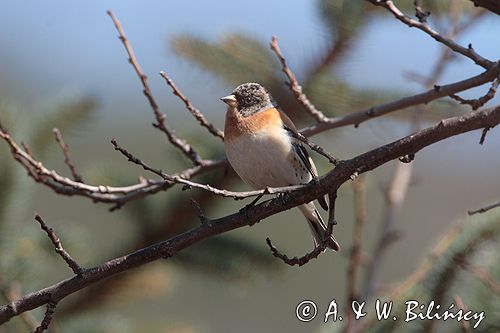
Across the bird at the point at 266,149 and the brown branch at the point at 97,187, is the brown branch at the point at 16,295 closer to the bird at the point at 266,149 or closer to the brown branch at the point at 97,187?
the brown branch at the point at 97,187

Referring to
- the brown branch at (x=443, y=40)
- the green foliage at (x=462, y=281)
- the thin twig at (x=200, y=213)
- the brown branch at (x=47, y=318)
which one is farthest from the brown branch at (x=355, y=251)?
the brown branch at (x=47, y=318)

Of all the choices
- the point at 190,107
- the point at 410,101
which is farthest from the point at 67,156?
the point at 410,101

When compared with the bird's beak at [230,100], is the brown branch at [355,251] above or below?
below

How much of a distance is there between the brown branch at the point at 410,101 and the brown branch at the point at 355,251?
0.36 metres

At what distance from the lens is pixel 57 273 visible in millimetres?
3568

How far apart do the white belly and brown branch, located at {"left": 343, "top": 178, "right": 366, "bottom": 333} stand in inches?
8.7

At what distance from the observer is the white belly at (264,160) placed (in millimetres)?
3057

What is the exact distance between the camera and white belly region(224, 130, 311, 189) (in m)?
3.06

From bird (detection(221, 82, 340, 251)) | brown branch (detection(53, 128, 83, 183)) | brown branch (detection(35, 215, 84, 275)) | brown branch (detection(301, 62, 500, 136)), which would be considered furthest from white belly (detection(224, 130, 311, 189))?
brown branch (detection(35, 215, 84, 275))

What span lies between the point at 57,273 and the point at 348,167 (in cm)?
181

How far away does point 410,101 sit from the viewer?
2809mm

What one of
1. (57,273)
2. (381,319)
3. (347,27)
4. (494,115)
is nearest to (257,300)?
(57,273)

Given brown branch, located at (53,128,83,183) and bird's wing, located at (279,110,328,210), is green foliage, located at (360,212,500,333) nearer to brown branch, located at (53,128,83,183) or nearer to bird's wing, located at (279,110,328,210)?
bird's wing, located at (279,110,328,210)

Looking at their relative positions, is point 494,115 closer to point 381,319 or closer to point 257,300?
point 381,319
